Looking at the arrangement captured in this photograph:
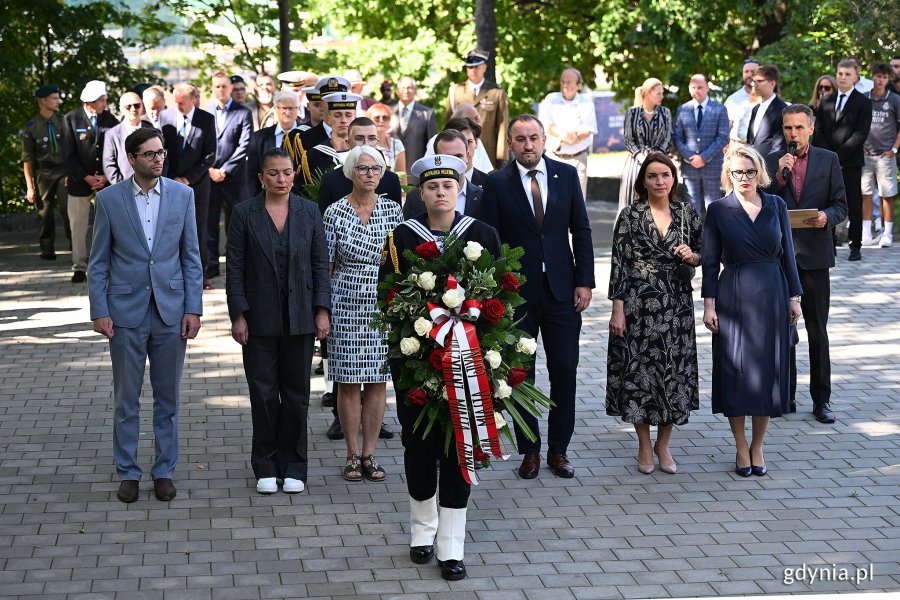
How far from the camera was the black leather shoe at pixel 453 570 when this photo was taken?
645cm

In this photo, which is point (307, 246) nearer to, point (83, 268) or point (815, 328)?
point (815, 328)

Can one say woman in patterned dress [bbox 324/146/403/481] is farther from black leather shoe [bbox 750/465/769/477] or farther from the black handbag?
black leather shoe [bbox 750/465/769/477]

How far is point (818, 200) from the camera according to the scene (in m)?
9.41

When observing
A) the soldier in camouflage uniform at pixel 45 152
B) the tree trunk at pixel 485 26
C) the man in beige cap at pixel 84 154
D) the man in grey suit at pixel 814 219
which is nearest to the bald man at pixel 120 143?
the man in beige cap at pixel 84 154

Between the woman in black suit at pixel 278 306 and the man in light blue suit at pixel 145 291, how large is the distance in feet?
1.00

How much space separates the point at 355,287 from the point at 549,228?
1.30 m

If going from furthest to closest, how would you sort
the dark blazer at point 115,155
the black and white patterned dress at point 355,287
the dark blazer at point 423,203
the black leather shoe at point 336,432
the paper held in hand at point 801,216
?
the dark blazer at point 115,155
the paper held in hand at point 801,216
the black leather shoe at point 336,432
the dark blazer at point 423,203
the black and white patterned dress at point 355,287

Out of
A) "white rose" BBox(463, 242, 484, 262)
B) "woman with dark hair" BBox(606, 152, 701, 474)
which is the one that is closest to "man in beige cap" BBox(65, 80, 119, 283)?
"woman with dark hair" BBox(606, 152, 701, 474)

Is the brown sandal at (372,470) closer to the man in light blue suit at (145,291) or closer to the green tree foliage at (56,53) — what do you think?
the man in light blue suit at (145,291)

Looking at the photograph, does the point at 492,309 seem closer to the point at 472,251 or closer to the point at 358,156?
the point at 472,251

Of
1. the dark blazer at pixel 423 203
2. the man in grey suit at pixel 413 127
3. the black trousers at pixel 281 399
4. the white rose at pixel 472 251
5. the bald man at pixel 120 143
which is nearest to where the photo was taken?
the white rose at pixel 472 251

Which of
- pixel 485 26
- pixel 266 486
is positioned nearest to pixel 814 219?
pixel 266 486

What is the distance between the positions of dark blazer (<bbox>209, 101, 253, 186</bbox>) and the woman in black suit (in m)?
6.82

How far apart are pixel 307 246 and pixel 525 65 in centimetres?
1709
